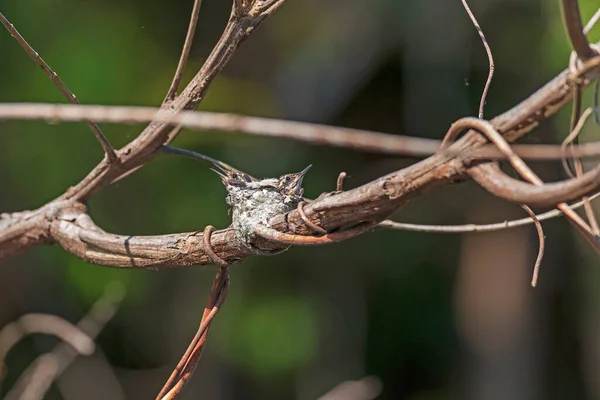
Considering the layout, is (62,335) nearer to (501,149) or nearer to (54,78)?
(54,78)

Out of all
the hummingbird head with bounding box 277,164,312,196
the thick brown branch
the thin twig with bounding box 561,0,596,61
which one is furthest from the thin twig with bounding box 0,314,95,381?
the thin twig with bounding box 561,0,596,61

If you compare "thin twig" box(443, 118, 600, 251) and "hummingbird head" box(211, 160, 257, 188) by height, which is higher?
"hummingbird head" box(211, 160, 257, 188)

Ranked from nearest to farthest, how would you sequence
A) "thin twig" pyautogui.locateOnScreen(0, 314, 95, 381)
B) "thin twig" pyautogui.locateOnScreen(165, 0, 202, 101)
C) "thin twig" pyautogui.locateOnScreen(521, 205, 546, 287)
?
"thin twig" pyautogui.locateOnScreen(521, 205, 546, 287) < "thin twig" pyautogui.locateOnScreen(165, 0, 202, 101) < "thin twig" pyautogui.locateOnScreen(0, 314, 95, 381)

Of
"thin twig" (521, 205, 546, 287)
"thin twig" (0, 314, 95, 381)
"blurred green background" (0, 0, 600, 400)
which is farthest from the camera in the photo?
"blurred green background" (0, 0, 600, 400)

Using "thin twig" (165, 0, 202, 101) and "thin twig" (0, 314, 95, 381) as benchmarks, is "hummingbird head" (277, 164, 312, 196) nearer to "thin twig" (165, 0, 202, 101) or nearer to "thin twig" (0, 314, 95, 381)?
"thin twig" (165, 0, 202, 101)

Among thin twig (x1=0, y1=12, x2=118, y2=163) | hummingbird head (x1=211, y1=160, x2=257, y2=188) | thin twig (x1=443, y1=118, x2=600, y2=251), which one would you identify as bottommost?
thin twig (x1=443, y1=118, x2=600, y2=251)

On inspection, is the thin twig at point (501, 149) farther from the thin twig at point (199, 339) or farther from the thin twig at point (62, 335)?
the thin twig at point (62, 335)

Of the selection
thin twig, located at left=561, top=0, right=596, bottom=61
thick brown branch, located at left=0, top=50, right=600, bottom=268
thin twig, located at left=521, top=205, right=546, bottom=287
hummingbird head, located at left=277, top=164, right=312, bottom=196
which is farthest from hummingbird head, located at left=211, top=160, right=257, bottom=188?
thin twig, located at left=561, top=0, right=596, bottom=61

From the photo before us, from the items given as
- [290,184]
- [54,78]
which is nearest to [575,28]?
[290,184]

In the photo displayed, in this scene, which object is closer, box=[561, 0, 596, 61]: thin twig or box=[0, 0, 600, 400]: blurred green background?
box=[561, 0, 596, 61]: thin twig
